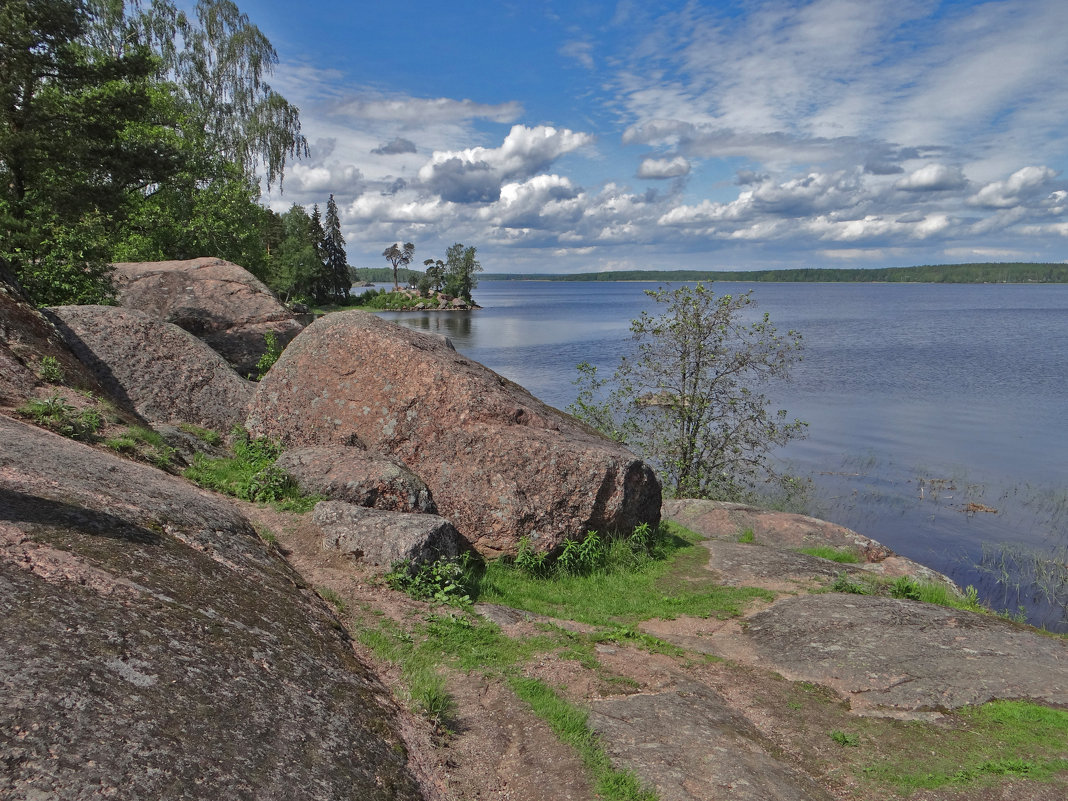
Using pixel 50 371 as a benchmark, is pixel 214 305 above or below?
above

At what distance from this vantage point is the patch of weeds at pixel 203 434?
12.0m

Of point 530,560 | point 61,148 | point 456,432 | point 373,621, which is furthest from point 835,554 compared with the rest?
point 61,148

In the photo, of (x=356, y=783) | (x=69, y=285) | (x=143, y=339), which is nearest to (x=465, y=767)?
(x=356, y=783)

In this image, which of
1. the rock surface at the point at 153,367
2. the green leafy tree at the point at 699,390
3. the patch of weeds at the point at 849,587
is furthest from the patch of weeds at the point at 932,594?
the rock surface at the point at 153,367

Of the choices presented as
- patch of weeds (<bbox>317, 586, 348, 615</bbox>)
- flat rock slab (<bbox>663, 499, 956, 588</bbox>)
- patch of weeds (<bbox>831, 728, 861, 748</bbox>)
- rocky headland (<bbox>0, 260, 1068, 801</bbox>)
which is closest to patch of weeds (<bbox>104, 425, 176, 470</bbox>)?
rocky headland (<bbox>0, 260, 1068, 801</bbox>)

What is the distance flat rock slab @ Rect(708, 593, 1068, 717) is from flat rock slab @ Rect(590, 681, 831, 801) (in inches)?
66.4

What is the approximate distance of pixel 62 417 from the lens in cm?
921

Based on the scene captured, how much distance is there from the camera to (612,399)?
22.6 metres

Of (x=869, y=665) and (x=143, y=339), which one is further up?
(x=143, y=339)

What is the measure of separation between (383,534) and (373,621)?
153 centimetres

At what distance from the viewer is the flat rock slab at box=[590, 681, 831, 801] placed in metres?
5.33

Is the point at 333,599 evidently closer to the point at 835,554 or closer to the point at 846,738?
the point at 846,738

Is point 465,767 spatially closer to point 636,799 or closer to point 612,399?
point 636,799

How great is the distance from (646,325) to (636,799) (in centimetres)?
1764
